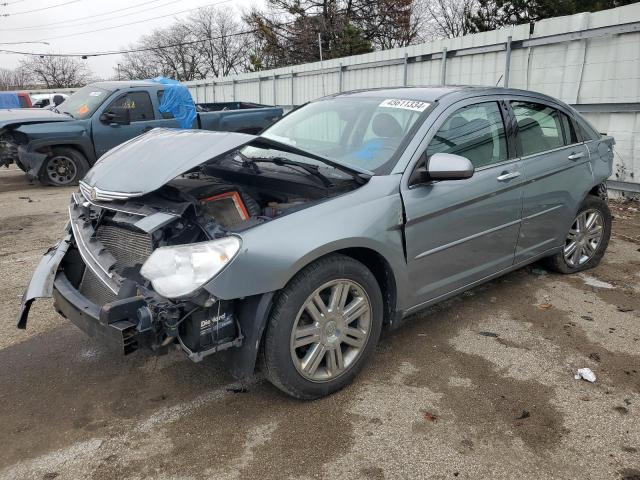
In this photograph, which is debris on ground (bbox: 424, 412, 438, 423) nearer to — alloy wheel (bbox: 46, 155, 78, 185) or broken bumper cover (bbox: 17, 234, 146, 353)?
broken bumper cover (bbox: 17, 234, 146, 353)

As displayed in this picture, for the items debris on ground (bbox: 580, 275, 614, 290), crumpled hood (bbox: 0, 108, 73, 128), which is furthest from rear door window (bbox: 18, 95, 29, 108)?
debris on ground (bbox: 580, 275, 614, 290)

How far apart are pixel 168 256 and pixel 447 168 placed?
63.8 inches

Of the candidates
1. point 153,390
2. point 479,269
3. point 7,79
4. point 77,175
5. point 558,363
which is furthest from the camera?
point 7,79

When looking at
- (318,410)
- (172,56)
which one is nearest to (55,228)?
(318,410)

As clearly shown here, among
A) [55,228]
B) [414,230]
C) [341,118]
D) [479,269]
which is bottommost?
[55,228]

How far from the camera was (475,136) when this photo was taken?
3539 millimetres

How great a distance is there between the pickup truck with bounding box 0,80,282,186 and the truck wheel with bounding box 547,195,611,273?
7.61 metres

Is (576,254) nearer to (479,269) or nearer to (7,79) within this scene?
(479,269)

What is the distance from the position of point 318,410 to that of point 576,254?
125 inches

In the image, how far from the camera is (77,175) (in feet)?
30.7

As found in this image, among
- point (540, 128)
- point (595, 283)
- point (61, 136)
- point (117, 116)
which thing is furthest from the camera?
point (117, 116)


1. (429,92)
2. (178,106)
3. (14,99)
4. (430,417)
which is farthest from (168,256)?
(14,99)

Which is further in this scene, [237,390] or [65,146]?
[65,146]

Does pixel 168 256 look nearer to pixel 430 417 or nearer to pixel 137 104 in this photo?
pixel 430 417
